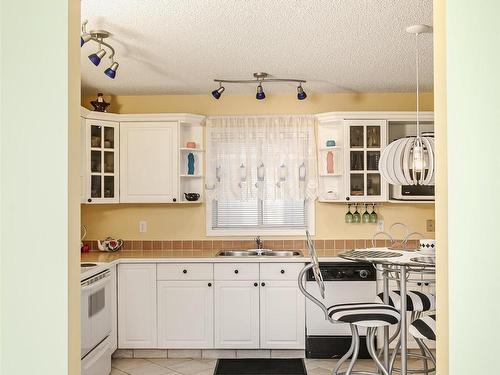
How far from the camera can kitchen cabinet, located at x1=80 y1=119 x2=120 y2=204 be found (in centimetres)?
477

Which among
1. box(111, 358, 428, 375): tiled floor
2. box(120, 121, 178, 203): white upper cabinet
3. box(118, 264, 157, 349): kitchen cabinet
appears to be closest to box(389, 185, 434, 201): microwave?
box(111, 358, 428, 375): tiled floor

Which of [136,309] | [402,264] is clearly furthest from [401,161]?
[136,309]

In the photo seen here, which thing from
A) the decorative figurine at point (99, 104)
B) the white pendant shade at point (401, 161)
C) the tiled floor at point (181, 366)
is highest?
the decorative figurine at point (99, 104)

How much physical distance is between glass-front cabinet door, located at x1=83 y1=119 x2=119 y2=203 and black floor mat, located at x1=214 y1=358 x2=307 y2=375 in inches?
72.5

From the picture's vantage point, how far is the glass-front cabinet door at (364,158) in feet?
16.4

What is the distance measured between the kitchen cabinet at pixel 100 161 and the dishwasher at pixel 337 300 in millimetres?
2128

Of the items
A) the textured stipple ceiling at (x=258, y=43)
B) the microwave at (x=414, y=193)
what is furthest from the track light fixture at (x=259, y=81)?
the microwave at (x=414, y=193)

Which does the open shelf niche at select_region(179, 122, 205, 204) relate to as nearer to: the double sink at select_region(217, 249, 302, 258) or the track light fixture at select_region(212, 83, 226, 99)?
the double sink at select_region(217, 249, 302, 258)

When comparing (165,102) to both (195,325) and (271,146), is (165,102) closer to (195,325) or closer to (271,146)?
(271,146)

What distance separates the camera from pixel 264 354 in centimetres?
467
